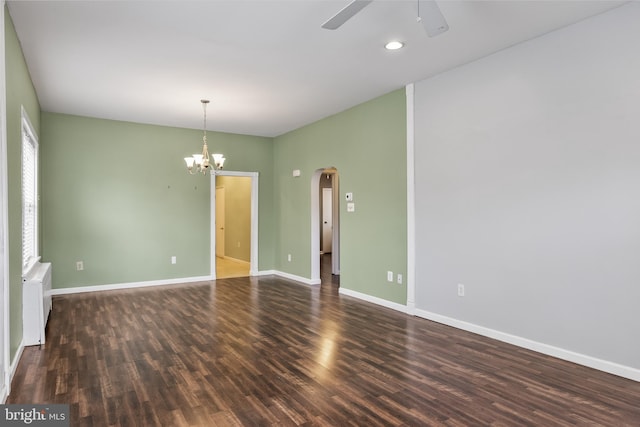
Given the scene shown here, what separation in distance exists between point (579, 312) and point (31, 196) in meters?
5.94

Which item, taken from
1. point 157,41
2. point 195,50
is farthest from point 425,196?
point 157,41

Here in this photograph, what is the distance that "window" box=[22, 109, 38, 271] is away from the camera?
13.8ft

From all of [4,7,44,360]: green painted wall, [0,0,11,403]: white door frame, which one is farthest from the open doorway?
[0,0,11,403]: white door frame

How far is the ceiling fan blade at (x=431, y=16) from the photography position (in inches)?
91.3

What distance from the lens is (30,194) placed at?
4727 millimetres

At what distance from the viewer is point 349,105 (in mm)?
5641

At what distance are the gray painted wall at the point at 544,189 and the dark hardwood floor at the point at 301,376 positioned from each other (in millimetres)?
378

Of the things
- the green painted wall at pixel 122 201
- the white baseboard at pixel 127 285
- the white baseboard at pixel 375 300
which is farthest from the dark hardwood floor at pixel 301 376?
the green painted wall at pixel 122 201

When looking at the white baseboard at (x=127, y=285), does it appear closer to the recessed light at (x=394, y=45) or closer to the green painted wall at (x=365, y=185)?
the green painted wall at (x=365, y=185)

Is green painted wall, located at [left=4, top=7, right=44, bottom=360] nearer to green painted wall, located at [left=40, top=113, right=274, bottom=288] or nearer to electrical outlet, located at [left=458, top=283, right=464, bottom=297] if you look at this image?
green painted wall, located at [left=40, top=113, right=274, bottom=288]

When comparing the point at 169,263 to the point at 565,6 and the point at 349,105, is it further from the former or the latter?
the point at 565,6
